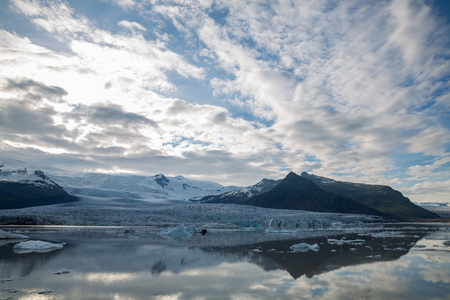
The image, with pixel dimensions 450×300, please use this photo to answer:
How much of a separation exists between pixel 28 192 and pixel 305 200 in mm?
131835

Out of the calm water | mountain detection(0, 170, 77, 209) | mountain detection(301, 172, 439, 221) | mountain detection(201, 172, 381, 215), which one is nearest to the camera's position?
the calm water

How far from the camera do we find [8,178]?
470 feet

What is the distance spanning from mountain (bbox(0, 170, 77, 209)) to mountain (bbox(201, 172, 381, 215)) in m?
92.3

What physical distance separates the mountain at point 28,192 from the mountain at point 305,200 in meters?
92.3

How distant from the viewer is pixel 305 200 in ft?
451

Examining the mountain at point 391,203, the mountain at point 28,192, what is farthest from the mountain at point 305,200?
the mountain at point 28,192

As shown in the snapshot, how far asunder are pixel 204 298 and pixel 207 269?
5.19 meters

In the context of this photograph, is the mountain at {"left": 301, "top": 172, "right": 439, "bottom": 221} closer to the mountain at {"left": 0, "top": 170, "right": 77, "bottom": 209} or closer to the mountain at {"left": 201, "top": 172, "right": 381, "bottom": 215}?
the mountain at {"left": 201, "top": 172, "right": 381, "bottom": 215}

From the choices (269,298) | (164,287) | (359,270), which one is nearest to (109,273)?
(164,287)

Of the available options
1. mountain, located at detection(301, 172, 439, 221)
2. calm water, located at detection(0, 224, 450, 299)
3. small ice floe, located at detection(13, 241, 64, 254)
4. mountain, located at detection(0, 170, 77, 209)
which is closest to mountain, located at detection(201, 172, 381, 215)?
mountain, located at detection(301, 172, 439, 221)

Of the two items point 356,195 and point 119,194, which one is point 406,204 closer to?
point 356,195

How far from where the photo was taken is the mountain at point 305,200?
12669 cm

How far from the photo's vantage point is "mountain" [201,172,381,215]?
12669 centimetres

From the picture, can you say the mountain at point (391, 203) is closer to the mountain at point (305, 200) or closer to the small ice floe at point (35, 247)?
the mountain at point (305, 200)
